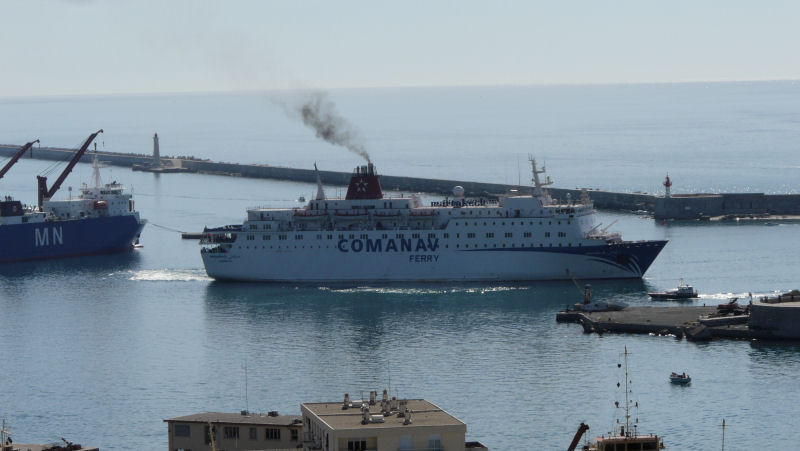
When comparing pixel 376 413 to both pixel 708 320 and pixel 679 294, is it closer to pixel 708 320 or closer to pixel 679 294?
pixel 708 320

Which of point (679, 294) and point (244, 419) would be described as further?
point (679, 294)

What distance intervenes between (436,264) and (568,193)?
642 inches

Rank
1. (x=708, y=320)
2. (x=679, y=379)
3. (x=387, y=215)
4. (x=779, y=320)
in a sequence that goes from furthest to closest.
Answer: (x=387, y=215) < (x=708, y=320) < (x=779, y=320) < (x=679, y=379)

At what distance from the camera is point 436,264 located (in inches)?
2329

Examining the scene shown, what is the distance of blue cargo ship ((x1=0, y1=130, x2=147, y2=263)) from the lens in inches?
2798

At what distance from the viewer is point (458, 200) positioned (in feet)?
196

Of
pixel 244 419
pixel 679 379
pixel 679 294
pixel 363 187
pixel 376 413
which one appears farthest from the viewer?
pixel 363 187

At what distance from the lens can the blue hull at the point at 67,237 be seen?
2785 inches

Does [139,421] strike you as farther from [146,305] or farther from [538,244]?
[538,244]

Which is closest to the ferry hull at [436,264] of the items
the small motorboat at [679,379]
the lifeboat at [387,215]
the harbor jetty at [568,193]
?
the lifeboat at [387,215]


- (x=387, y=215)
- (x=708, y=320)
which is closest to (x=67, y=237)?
(x=387, y=215)

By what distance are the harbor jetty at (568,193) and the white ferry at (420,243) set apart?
6.98 feet

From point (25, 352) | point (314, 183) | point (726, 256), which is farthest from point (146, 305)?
point (314, 183)

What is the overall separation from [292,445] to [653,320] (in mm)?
22746
